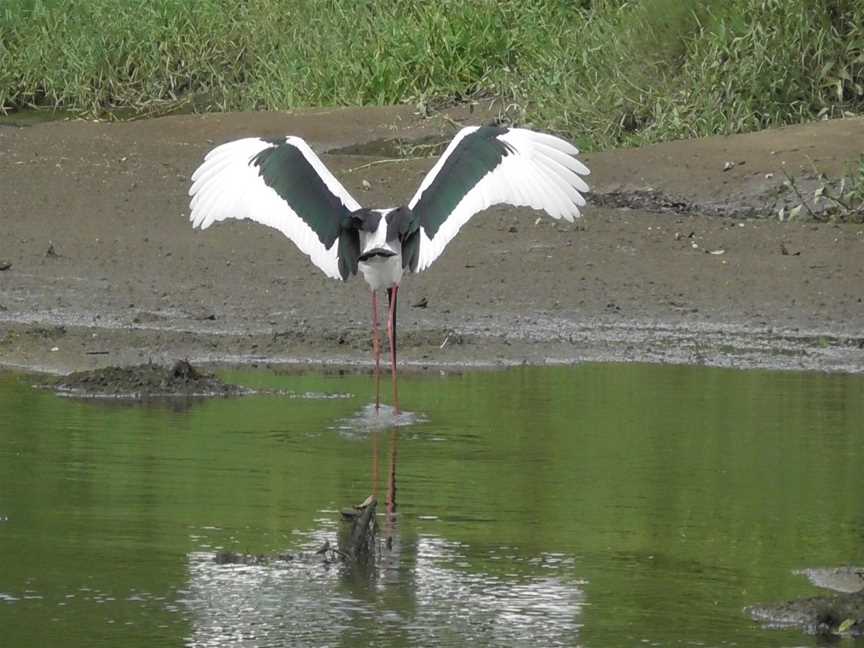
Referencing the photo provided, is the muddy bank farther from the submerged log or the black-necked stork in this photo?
the submerged log

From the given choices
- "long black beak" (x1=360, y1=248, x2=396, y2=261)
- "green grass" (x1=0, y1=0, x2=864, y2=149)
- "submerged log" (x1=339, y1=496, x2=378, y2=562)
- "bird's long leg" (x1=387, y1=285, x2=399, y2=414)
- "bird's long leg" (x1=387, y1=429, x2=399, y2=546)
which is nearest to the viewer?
"submerged log" (x1=339, y1=496, x2=378, y2=562)

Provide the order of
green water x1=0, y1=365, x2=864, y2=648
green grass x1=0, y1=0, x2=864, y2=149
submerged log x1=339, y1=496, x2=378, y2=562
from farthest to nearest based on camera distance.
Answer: green grass x1=0, y1=0, x2=864, y2=149
submerged log x1=339, y1=496, x2=378, y2=562
green water x1=0, y1=365, x2=864, y2=648

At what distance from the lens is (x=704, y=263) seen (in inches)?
416

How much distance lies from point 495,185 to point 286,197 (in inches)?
31.2

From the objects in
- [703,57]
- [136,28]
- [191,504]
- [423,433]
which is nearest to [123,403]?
[423,433]

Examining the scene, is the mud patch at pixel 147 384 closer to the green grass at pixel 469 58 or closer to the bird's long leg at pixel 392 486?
the bird's long leg at pixel 392 486

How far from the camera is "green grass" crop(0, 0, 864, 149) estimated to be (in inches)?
499

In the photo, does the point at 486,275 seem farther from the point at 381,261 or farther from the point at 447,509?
the point at 447,509

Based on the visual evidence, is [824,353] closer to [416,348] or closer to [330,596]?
[416,348]

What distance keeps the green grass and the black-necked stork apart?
5.18m

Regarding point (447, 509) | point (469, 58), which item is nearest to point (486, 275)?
point (447, 509)

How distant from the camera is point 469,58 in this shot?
49.5 ft

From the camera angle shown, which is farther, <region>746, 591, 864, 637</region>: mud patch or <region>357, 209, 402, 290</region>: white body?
<region>357, 209, 402, 290</region>: white body

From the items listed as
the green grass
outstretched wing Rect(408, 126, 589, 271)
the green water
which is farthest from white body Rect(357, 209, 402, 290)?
the green grass
